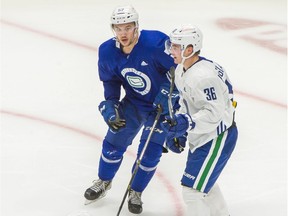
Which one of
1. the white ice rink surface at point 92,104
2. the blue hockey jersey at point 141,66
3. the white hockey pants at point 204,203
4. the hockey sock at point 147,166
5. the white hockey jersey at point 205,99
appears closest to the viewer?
the white hockey jersey at point 205,99

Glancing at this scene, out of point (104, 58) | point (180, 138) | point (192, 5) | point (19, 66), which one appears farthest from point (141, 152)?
point (192, 5)

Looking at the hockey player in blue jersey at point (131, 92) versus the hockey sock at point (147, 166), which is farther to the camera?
the hockey sock at point (147, 166)

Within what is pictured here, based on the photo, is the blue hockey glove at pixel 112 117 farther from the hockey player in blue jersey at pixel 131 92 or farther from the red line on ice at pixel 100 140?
the red line on ice at pixel 100 140

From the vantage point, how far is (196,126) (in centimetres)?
312

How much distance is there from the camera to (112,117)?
3.51 meters

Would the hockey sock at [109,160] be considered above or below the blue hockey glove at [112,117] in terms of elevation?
below

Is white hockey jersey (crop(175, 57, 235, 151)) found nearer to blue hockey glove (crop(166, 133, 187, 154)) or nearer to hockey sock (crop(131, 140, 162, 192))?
blue hockey glove (crop(166, 133, 187, 154))

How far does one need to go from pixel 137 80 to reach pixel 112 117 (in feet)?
0.73

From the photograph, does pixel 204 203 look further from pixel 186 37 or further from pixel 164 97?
pixel 186 37

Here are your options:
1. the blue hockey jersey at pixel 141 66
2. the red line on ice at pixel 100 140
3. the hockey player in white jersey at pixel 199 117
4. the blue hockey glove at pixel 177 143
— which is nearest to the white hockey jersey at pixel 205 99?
the hockey player in white jersey at pixel 199 117

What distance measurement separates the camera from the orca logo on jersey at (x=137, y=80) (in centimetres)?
354

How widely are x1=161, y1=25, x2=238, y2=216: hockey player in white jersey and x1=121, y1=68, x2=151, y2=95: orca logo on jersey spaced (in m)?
0.28

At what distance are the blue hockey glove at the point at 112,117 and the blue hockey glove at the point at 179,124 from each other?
0.42 metres

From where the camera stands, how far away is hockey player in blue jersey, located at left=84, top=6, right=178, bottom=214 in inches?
137
